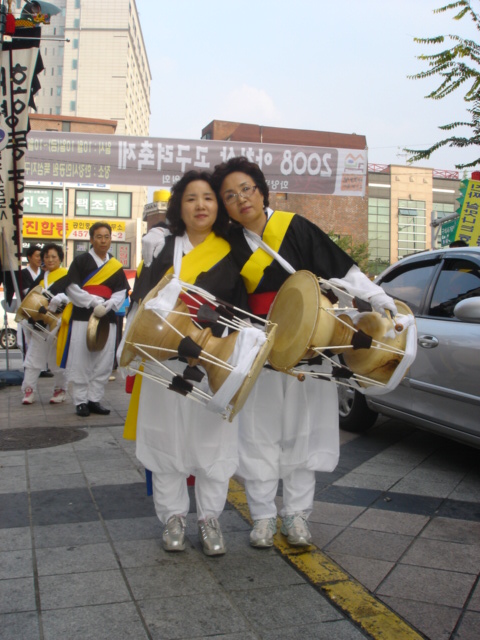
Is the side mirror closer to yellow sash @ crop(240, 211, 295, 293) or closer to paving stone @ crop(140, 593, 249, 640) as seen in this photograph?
yellow sash @ crop(240, 211, 295, 293)

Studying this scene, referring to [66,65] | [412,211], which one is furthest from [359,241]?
[66,65]

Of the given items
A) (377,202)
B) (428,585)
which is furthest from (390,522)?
(377,202)

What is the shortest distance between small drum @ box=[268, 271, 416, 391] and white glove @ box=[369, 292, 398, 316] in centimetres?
3

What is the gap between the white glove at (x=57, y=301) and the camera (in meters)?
7.12

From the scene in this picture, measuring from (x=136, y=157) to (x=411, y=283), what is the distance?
5.59m

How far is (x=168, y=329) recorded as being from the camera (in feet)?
9.19

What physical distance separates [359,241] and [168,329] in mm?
50859

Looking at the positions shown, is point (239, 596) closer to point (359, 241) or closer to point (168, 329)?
point (168, 329)

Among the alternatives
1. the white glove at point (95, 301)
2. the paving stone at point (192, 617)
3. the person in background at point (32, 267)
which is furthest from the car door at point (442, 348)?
the person in background at point (32, 267)

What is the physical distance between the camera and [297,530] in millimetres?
3258

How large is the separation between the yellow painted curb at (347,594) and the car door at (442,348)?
1.71 meters

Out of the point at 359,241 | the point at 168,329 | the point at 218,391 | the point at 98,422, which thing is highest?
the point at 359,241

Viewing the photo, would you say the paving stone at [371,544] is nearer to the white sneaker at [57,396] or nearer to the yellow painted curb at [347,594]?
the yellow painted curb at [347,594]

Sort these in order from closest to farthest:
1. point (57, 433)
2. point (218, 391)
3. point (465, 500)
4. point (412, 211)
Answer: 1. point (218, 391)
2. point (465, 500)
3. point (57, 433)
4. point (412, 211)
